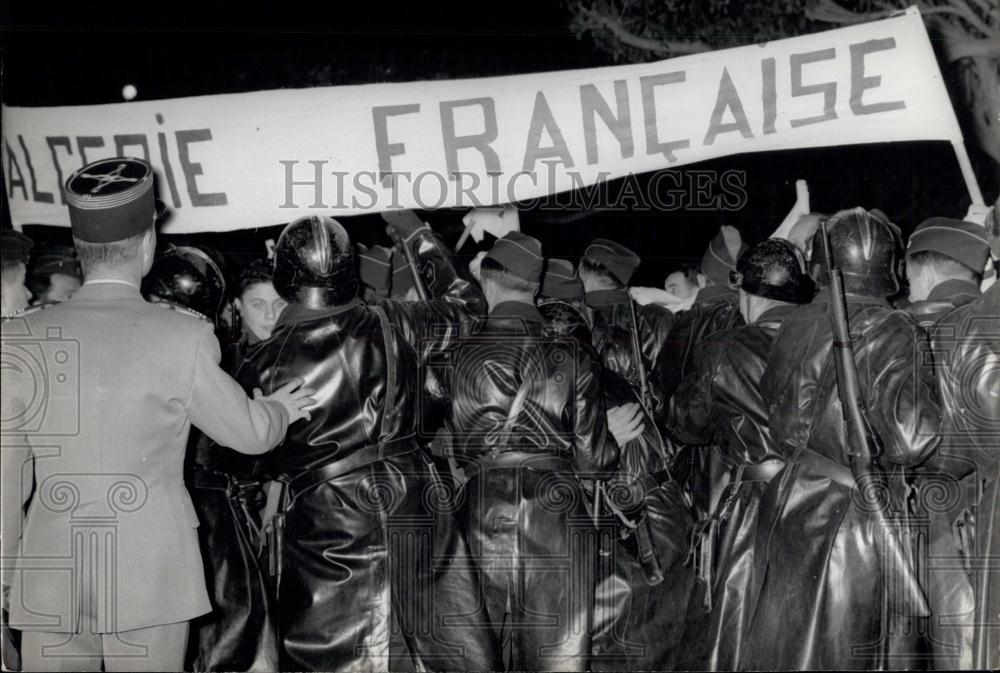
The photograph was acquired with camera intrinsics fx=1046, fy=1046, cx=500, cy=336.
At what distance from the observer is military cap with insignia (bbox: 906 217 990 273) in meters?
4.87

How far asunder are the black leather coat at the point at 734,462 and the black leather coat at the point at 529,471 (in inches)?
23.3

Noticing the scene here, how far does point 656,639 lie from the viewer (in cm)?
576

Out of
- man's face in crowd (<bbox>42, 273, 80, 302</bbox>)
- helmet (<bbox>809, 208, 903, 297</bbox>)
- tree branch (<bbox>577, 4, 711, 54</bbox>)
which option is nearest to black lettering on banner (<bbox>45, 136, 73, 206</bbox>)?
man's face in crowd (<bbox>42, 273, 80, 302</bbox>)

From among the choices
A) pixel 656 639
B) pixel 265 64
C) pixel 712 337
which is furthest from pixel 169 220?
pixel 265 64

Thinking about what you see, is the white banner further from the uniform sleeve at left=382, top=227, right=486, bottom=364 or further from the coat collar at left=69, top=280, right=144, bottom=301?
the coat collar at left=69, top=280, right=144, bottom=301

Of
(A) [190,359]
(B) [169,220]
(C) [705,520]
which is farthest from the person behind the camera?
(B) [169,220]

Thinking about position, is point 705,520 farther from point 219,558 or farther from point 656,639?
point 219,558

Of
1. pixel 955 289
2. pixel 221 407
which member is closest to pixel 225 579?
pixel 221 407

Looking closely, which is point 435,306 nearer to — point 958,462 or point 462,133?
point 462,133

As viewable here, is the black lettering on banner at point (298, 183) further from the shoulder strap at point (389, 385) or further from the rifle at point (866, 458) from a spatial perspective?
the rifle at point (866, 458)

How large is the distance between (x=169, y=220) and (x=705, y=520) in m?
3.46

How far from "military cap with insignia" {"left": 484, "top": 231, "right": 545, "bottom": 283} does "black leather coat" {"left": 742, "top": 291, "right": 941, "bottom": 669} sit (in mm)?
1292

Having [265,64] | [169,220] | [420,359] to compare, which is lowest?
Result: [420,359]

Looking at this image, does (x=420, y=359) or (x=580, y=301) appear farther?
(x=580, y=301)
